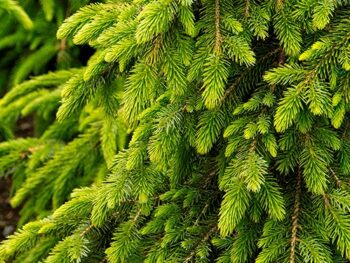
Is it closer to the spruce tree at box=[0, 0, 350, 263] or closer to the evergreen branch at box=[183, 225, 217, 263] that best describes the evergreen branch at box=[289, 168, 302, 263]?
the spruce tree at box=[0, 0, 350, 263]

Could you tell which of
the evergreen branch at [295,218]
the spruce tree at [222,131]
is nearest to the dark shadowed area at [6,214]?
the spruce tree at [222,131]

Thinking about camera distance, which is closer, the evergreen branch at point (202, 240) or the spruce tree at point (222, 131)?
the spruce tree at point (222, 131)

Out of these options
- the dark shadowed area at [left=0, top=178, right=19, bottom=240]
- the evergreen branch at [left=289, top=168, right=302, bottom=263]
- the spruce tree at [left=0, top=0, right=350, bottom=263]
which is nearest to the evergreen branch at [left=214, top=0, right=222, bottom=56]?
the spruce tree at [left=0, top=0, right=350, bottom=263]

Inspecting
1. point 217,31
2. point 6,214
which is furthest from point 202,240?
point 6,214

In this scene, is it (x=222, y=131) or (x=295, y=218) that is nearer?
(x=295, y=218)

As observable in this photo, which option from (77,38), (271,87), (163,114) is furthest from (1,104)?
(271,87)

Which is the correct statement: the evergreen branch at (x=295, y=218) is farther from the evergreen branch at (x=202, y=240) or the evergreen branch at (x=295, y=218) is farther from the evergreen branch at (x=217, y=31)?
the evergreen branch at (x=217, y=31)

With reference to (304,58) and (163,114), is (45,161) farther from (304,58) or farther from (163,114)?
(304,58)

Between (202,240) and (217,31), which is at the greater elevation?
(217,31)

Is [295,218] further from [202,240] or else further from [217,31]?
[217,31]
